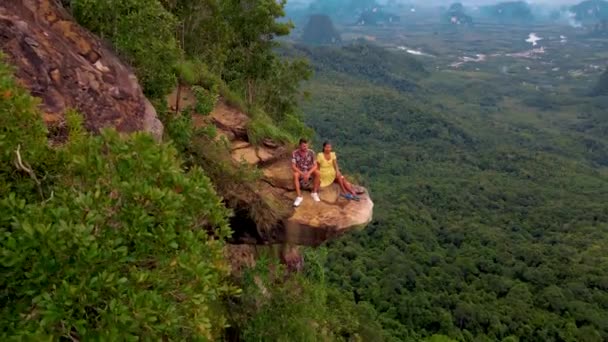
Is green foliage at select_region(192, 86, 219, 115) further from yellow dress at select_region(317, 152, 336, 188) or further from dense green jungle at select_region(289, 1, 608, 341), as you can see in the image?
dense green jungle at select_region(289, 1, 608, 341)

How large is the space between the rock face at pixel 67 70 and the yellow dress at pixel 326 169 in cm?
440

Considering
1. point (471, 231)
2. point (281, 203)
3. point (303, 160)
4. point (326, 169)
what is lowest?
point (471, 231)

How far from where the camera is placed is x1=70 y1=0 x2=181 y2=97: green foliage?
10.9 meters

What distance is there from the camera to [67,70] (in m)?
10.3

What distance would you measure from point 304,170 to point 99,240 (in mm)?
8757

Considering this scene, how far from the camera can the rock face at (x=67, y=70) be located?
31.1 feet

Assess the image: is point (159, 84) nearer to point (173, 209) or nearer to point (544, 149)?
point (173, 209)

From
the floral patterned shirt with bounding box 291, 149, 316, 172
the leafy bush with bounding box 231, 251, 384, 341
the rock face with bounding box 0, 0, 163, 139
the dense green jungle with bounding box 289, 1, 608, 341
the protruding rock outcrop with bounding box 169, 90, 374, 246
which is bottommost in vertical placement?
the dense green jungle with bounding box 289, 1, 608, 341

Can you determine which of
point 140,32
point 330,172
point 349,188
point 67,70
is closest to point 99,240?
point 67,70

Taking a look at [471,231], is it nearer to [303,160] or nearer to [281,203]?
[303,160]

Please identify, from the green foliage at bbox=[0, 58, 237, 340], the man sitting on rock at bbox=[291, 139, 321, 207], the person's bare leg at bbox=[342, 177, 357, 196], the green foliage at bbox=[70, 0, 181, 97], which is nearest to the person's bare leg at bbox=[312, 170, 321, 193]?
the man sitting on rock at bbox=[291, 139, 321, 207]

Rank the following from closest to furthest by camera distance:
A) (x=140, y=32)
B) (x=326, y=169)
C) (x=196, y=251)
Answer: (x=196, y=251) → (x=140, y=32) → (x=326, y=169)

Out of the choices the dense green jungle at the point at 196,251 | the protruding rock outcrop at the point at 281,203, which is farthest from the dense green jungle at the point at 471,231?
the protruding rock outcrop at the point at 281,203

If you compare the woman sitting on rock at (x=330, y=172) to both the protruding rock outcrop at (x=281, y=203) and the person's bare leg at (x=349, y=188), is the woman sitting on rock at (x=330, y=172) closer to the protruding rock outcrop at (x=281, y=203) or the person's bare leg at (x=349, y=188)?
the person's bare leg at (x=349, y=188)
